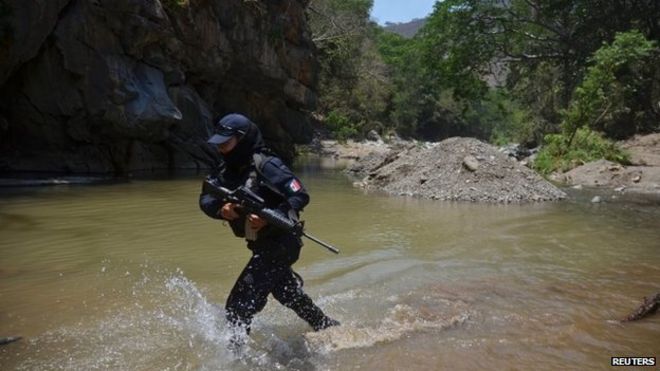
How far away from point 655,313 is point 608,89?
1797cm

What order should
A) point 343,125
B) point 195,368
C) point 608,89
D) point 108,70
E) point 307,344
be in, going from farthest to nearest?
point 343,125, point 608,89, point 108,70, point 307,344, point 195,368

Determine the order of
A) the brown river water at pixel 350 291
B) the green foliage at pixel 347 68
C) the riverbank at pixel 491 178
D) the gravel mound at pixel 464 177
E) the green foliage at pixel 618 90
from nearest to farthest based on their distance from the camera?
the brown river water at pixel 350 291 < the gravel mound at pixel 464 177 < the riverbank at pixel 491 178 < the green foliage at pixel 618 90 < the green foliage at pixel 347 68

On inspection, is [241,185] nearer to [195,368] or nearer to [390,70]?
[195,368]

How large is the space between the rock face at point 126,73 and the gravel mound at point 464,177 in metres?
7.80

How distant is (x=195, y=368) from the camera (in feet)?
12.2

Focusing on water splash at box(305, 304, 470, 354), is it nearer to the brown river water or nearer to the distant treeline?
the brown river water

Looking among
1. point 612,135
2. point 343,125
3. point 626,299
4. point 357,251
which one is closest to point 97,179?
point 357,251

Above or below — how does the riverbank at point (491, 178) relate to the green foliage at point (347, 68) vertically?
below

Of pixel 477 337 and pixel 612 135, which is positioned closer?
pixel 477 337

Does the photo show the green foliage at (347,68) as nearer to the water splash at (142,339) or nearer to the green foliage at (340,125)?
the green foliage at (340,125)

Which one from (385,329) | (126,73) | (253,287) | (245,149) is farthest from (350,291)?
(126,73)

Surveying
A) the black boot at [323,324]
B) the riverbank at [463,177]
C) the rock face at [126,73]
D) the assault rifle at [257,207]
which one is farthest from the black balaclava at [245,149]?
the rock face at [126,73]

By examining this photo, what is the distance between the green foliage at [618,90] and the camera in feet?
61.7

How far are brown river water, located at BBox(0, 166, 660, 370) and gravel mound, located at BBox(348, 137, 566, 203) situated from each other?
105 inches
